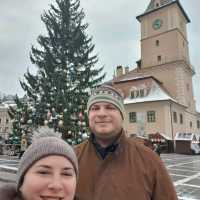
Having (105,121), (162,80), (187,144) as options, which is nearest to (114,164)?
(105,121)

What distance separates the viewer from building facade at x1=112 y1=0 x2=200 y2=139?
99.8ft

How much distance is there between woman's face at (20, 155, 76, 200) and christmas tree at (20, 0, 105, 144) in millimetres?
14056

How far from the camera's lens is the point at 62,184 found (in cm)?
115

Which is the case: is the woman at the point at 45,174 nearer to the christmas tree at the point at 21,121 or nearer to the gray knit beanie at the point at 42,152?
the gray knit beanie at the point at 42,152

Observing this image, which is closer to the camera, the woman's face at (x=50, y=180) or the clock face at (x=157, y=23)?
the woman's face at (x=50, y=180)

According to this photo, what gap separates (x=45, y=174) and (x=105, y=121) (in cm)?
81

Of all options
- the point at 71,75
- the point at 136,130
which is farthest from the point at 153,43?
the point at 71,75

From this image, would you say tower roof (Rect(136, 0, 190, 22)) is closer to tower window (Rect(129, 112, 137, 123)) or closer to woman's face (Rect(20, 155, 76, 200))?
tower window (Rect(129, 112, 137, 123))

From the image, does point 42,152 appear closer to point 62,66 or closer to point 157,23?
point 62,66

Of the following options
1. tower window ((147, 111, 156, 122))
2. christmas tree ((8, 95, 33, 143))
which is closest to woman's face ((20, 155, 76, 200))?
christmas tree ((8, 95, 33, 143))

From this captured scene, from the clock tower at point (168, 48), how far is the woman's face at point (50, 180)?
111ft

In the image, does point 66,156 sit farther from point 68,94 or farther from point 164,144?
point 164,144

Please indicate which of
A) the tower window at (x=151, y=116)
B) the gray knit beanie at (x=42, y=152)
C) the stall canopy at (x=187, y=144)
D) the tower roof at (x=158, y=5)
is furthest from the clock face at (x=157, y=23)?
the gray knit beanie at (x=42, y=152)

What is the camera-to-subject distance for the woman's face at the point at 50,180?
3.66 ft
